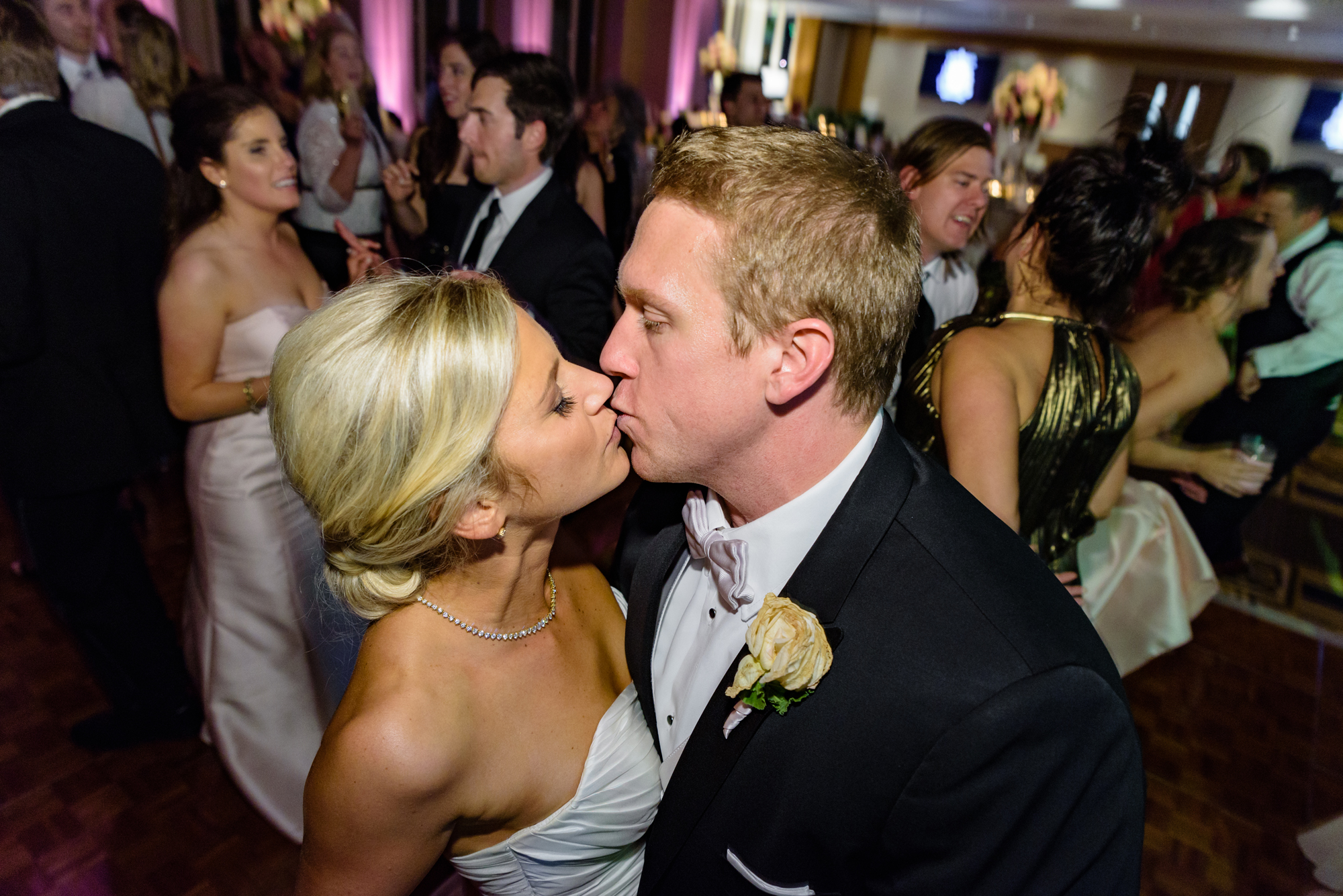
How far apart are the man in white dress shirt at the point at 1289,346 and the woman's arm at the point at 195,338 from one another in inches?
170

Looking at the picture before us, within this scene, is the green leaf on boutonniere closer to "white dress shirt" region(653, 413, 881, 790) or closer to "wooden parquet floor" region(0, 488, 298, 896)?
"white dress shirt" region(653, 413, 881, 790)

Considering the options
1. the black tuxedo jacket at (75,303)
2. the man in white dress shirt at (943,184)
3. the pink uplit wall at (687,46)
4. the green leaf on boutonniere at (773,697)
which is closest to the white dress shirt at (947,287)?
the man in white dress shirt at (943,184)

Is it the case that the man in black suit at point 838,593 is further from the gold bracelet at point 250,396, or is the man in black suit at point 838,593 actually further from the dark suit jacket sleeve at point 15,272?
Answer: the dark suit jacket sleeve at point 15,272

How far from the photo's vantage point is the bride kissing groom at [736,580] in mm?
955

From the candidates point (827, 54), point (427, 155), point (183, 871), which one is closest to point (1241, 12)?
point (827, 54)

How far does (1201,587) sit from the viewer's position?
3.09 meters

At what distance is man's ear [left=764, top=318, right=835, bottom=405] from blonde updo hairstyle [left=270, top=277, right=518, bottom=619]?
0.41 metres

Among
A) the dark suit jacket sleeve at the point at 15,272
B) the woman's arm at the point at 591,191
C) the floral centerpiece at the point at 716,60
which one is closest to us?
the dark suit jacket sleeve at the point at 15,272

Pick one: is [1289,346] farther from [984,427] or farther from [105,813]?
[105,813]

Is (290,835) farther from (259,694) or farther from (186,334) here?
(186,334)

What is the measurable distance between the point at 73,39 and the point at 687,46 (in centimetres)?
1208

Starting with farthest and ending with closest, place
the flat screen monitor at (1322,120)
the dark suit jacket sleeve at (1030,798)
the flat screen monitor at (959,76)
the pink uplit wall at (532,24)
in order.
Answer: the flat screen monitor at (959,76) → the flat screen monitor at (1322,120) → the pink uplit wall at (532,24) → the dark suit jacket sleeve at (1030,798)

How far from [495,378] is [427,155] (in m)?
3.92

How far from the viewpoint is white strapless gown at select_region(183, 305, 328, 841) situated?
2.49 meters
